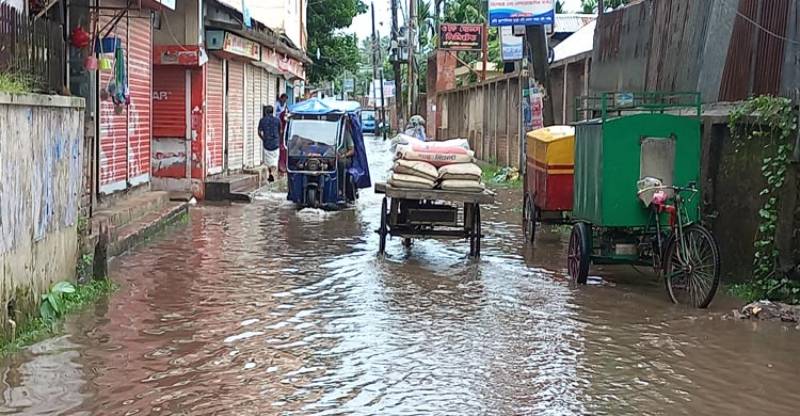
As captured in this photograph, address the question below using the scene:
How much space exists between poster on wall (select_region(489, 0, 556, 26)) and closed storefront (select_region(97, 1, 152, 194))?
6.40 meters

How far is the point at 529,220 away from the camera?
45.9 feet

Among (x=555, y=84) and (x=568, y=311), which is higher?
(x=555, y=84)

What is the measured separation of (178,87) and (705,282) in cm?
1263

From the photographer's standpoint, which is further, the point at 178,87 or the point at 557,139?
the point at 178,87

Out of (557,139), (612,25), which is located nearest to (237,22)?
(612,25)

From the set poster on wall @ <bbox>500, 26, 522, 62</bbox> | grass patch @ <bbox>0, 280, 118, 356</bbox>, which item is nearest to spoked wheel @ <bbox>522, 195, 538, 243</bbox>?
grass patch @ <bbox>0, 280, 118, 356</bbox>

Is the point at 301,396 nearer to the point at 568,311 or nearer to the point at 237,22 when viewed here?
the point at 568,311

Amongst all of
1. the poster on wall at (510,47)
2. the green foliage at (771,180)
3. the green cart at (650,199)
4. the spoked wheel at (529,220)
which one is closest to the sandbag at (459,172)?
the green cart at (650,199)

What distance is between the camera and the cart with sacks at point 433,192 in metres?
A: 11.8

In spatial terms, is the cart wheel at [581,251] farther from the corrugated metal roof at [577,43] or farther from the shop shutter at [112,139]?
the corrugated metal roof at [577,43]

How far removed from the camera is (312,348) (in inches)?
298

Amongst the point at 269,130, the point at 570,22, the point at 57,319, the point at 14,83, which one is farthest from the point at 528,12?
the point at 570,22

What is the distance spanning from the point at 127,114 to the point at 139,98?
717 millimetres

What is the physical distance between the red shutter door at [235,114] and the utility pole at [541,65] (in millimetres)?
7533
